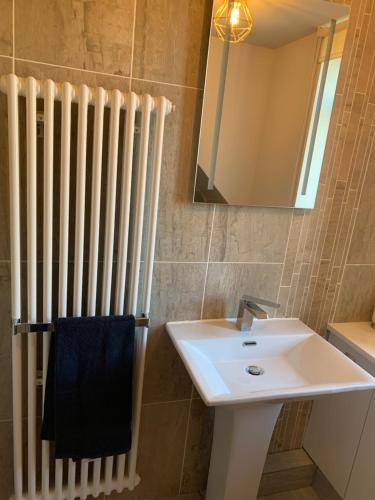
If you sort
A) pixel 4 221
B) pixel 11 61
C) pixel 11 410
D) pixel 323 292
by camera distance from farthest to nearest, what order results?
1. pixel 323 292
2. pixel 11 410
3. pixel 4 221
4. pixel 11 61

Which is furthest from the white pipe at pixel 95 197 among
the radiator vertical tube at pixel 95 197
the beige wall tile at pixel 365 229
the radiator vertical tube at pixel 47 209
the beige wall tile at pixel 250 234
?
the beige wall tile at pixel 365 229

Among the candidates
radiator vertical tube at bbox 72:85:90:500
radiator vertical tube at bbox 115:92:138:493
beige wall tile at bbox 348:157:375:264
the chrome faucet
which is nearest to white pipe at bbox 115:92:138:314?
radiator vertical tube at bbox 115:92:138:493

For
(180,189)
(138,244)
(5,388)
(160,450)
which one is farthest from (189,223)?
(160,450)

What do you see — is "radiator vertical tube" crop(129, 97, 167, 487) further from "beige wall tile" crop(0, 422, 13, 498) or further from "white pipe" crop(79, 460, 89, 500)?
"beige wall tile" crop(0, 422, 13, 498)

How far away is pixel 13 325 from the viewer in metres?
1.23

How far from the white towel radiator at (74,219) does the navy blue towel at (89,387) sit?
5 cm

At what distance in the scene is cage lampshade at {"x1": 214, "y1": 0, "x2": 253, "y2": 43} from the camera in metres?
1.25

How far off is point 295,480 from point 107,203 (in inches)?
67.3

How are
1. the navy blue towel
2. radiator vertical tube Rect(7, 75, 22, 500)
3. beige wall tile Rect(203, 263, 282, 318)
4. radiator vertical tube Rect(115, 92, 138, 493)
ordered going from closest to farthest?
radiator vertical tube Rect(7, 75, 22, 500) < radiator vertical tube Rect(115, 92, 138, 493) < the navy blue towel < beige wall tile Rect(203, 263, 282, 318)

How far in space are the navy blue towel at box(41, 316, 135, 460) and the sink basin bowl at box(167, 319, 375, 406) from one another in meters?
0.23

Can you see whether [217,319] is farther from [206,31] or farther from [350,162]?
[206,31]

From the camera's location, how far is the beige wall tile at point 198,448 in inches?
67.2

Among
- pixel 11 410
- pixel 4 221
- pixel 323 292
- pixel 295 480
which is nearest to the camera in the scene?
pixel 4 221

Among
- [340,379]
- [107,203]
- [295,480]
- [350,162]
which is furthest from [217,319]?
[295,480]
